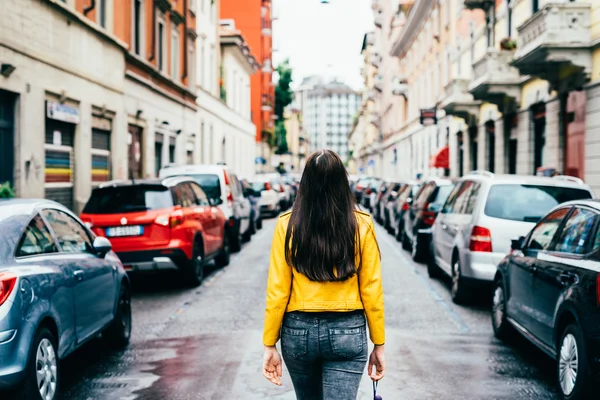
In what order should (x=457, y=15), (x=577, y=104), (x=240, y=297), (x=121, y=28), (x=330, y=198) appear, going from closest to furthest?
1. (x=330, y=198)
2. (x=240, y=297)
3. (x=577, y=104)
4. (x=121, y=28)
5. (x=457, y=15)

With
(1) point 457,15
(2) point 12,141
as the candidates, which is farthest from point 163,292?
(1) point 457,15

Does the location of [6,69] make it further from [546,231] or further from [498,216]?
[546,231]

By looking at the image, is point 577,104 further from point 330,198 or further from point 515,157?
point 330,198

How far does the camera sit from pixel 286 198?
129ft

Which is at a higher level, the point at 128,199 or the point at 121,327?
the point at 128,199

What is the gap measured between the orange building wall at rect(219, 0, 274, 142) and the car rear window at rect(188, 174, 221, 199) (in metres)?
49.5

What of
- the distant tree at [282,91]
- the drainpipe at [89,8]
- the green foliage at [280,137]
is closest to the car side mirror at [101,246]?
the drainpipe at [89,8]

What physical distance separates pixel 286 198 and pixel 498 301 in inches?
1234

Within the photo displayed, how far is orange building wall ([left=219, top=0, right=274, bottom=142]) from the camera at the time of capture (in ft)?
212

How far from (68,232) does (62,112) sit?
1088 centimetres

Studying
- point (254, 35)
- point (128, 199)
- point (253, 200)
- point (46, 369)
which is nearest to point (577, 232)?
point (46, 369)

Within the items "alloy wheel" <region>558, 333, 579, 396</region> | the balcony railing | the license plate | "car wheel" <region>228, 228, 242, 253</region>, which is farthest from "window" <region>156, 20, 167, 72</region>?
"alloy wheel" <region>558, 333, 579, 396</region>

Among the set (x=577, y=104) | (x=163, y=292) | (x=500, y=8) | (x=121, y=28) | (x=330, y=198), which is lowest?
(x=163, y=292)

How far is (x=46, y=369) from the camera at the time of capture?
5352 millimetres
